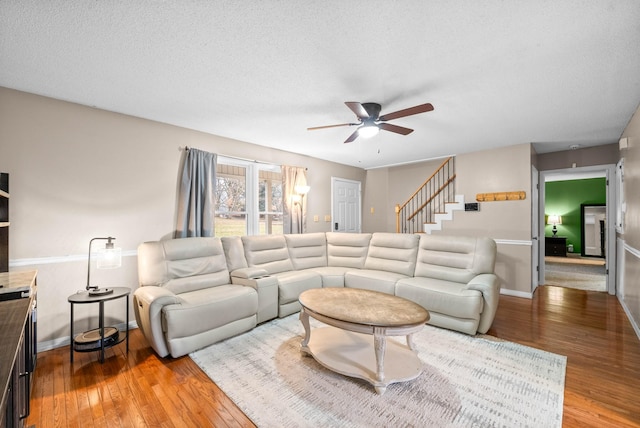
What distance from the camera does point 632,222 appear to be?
3348 mm

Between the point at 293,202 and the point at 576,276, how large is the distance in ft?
20.5

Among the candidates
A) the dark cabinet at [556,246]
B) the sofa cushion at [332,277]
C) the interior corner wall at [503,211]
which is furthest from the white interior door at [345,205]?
the dark cabinet at [556,246]

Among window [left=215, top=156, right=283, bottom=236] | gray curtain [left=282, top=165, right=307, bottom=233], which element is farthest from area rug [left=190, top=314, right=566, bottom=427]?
gray curtain [left=282, top=165, right=307, bottom=233]

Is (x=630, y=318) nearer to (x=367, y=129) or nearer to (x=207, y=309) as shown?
(x=367, y=129)

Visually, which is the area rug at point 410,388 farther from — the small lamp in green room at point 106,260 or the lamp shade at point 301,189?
the lamp shade at point 301,189

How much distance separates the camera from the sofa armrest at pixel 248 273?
344 cm

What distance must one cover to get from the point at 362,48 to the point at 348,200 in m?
4.63

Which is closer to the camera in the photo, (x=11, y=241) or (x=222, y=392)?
(x=222, y=392)

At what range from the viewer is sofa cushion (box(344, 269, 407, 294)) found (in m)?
3.72

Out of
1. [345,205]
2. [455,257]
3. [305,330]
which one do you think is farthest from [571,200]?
[305,330]

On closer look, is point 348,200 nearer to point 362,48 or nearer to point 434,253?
point 434,253

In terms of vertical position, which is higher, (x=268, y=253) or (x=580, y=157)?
(x=580, y=157)

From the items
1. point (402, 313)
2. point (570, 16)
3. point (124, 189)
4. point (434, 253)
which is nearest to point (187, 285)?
point (124, 189)

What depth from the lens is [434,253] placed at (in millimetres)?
3961
